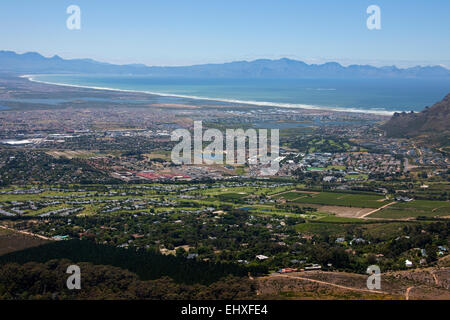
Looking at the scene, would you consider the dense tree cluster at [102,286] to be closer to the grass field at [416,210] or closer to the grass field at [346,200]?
the grass field at [416,210]

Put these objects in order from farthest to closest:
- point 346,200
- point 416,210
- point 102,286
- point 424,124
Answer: point 424,124
point 346,200
point 416,210
point 102,286

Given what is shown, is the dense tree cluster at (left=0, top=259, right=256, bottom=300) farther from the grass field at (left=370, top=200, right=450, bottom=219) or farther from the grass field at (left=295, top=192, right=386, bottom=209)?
the grass field at (left=295, top=192, right=386, bottom=209)

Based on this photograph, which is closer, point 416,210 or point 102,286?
point 102,286

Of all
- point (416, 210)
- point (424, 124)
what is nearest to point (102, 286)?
point (416, 210)

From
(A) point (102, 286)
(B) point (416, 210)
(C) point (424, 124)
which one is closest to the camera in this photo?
(A) point (102, 286)

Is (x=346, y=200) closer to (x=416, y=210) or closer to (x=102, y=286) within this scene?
(x=416, y=210)

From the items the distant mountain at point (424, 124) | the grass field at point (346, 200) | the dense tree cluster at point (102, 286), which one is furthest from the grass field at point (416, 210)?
the distant mountain at point (424, 124)

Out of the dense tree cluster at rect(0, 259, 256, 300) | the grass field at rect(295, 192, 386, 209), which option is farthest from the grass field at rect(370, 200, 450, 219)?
the dense tree cluster at rect(0, 259, 256, 300)

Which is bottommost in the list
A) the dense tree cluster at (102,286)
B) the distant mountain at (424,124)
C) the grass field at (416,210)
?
the dense tree cluster at (102,286)
